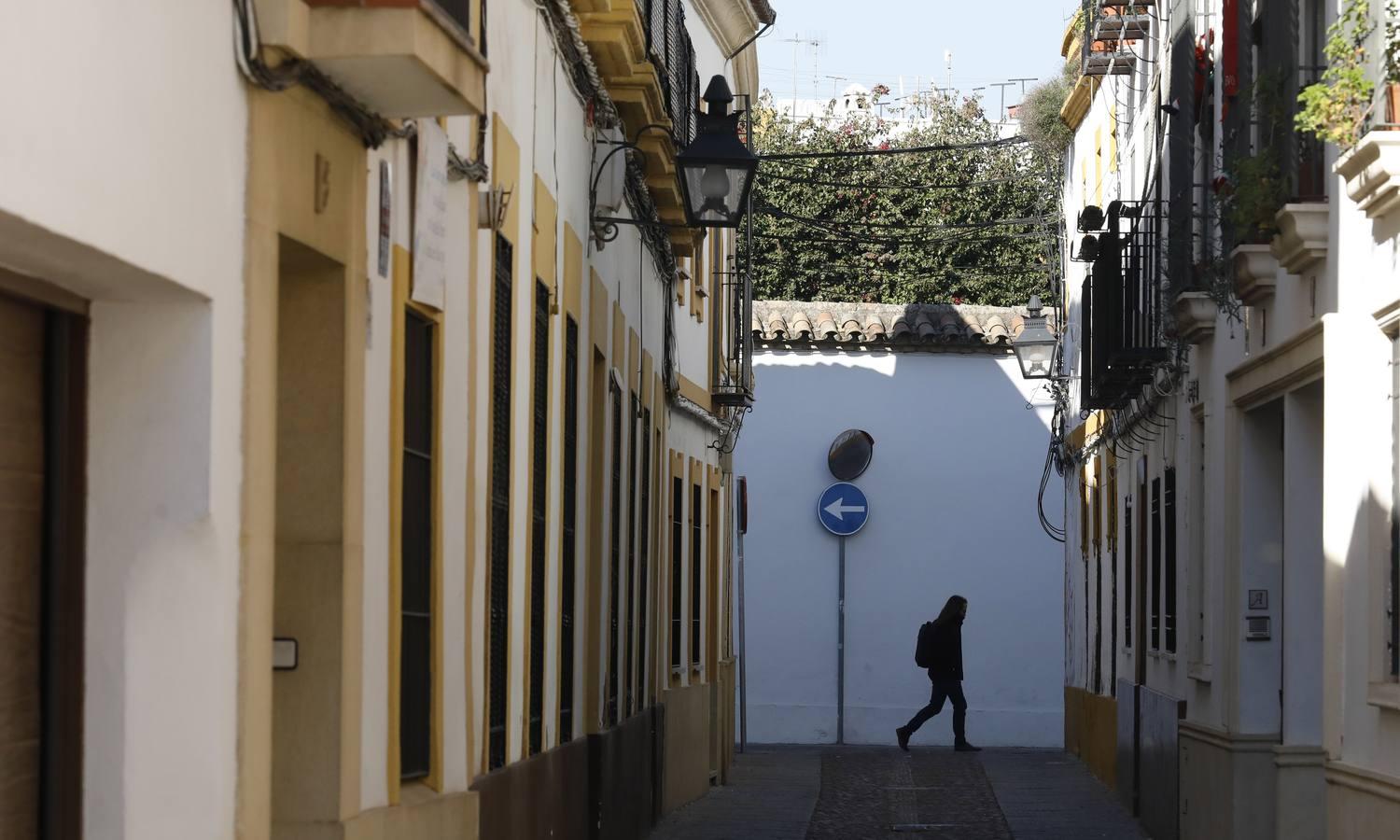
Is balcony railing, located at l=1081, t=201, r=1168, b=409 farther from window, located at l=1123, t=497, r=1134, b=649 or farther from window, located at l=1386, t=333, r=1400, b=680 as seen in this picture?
window, located at l=1386, t=333, r=1400, b=680

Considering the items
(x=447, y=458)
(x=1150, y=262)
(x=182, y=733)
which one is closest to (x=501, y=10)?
(x=447, y=458)

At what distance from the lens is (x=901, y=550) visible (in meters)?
27.2

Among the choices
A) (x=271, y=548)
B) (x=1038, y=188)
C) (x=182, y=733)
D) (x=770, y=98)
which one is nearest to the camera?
(x=182, y=733)

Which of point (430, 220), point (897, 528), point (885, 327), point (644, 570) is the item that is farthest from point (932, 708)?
point (430, 220)

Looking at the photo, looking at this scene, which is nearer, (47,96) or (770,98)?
(47,96)

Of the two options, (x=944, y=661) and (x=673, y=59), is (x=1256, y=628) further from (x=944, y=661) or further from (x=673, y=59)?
(x=944, y=661)

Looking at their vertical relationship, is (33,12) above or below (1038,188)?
below

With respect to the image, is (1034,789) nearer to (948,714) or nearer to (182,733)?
(948,714)

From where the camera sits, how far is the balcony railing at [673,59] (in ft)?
45.8

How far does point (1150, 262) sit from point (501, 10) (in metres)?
7.04

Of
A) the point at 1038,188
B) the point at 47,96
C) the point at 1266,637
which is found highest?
the point at 1038,188

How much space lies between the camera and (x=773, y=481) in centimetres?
2741

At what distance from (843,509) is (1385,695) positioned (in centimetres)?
1815

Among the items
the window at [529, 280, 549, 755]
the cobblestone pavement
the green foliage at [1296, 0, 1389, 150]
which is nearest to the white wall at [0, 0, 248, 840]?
the green foliage at [1296, 0, 1389, 150]
